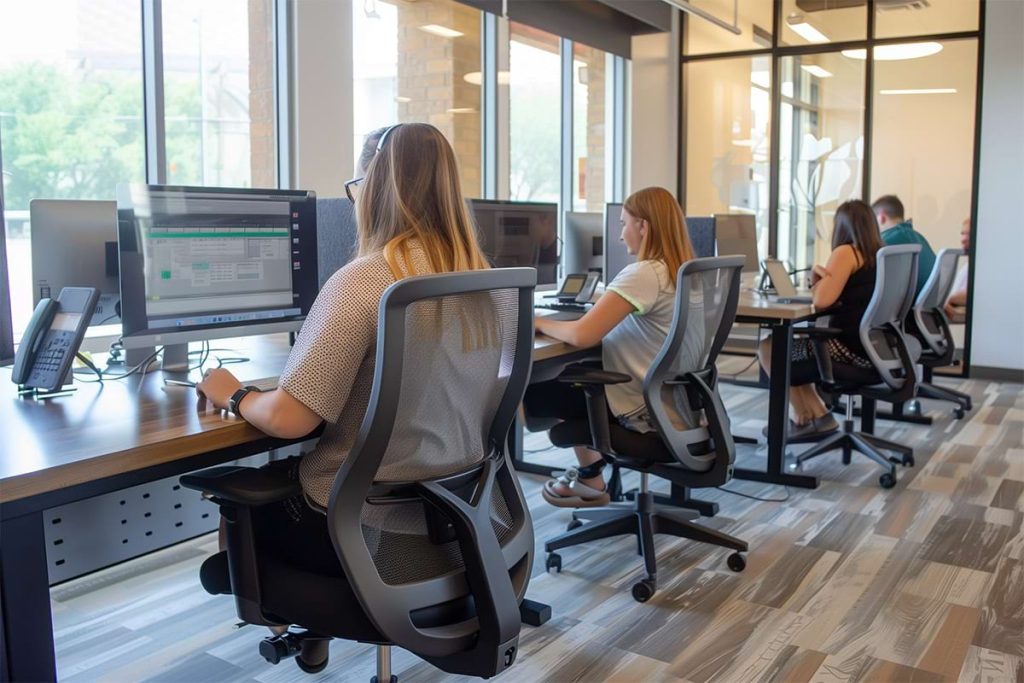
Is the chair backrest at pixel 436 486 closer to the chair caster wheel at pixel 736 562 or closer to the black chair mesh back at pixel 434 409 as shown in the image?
the black chair mesh back at pixel 434 409

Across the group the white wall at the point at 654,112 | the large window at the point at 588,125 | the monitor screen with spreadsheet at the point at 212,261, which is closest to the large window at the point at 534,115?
the large window at the point at 588,125

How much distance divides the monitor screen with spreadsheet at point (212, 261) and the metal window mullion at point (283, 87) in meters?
1.95

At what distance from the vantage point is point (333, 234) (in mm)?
2836

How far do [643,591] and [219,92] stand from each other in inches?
114

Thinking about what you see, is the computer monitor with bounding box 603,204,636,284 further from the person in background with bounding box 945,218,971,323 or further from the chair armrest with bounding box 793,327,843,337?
the person in background with bounding box 945,218,971,323

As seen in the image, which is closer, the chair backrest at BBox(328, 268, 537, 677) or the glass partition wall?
the chair backrest at BBox(328, 268, 537, 677)

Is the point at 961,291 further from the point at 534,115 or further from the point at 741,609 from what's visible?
the point at 741,609

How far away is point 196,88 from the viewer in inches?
159

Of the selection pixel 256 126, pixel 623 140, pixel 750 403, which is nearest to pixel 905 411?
pixel 750 403

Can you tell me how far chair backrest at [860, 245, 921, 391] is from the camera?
374 centimetres

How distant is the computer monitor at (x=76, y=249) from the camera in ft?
7.32

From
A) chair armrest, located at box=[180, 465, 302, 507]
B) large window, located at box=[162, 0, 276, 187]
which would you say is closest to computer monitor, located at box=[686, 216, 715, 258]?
large window, located at box=[162, 0, 276, 187]

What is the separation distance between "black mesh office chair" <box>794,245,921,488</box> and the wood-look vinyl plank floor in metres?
0.34

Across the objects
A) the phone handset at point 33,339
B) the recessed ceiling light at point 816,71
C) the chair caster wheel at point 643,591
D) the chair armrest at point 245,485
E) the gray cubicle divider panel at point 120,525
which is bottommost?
the chair caster wheel at point 643,591
